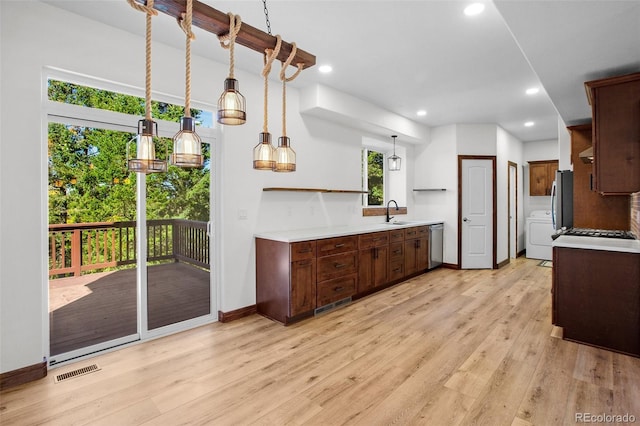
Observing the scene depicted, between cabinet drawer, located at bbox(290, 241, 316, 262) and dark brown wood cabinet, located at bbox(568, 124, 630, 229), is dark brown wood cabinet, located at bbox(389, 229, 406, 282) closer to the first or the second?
cabinet drawer, located at bbox(290, 241, 316, 262)

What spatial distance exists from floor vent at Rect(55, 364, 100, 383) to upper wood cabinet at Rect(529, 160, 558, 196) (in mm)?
8621

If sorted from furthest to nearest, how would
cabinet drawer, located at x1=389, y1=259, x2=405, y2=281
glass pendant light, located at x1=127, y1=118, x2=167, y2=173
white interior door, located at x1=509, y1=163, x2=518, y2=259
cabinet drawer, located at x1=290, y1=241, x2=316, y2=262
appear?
white interior door, located at x1=509, y1=163, x2=518, y2=259
cabinet drawer, located at x1=389, y1=259, x2=405, y2=281
cabinet drawer, located at x1=290, y1=241, x2=316, y2=262
glass pendant light, located at x1=127, y1=118, x2=167, y2=173

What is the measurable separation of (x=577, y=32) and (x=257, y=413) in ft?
10.4

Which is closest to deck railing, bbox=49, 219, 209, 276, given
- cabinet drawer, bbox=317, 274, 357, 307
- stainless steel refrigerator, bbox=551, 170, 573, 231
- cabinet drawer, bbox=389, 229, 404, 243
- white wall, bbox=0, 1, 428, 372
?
white wall, bbox=0, 1, 428, 372

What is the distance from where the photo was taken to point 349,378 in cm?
239

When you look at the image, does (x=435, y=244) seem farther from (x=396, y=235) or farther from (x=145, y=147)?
(x=145, y=147)

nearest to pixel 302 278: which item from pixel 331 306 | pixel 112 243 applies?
pixel 331 306

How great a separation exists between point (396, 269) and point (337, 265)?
55.3 inches

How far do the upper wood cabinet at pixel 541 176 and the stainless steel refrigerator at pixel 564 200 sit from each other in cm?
344

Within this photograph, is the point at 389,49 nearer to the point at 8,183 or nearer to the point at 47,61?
the point at 47,61

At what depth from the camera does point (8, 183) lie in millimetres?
2312

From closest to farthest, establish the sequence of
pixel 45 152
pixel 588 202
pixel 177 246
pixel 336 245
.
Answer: pixel 45 152, pixel 177 246, pixel 336 245, pixel 588 202

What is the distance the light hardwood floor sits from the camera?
2.00m

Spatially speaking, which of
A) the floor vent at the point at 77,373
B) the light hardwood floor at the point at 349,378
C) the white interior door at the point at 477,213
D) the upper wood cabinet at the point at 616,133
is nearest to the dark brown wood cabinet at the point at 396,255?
the light hardwood floor at the point at 349,378
